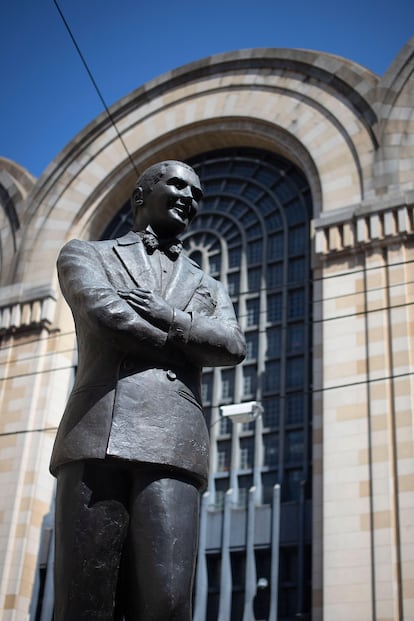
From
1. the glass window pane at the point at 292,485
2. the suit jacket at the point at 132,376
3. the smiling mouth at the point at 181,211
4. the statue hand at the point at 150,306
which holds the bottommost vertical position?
the suit jacket at the point at 132,376

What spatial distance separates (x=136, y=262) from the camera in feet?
16.1

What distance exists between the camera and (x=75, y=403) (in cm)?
443

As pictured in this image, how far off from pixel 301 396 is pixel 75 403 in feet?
45.6

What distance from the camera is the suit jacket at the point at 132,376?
421cm

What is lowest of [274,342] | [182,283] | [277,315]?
[182,283]

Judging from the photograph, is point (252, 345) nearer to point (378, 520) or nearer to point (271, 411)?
point (271, 411)

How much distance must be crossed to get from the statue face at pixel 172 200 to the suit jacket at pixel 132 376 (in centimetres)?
53

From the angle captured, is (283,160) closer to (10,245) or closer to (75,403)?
(10,245)

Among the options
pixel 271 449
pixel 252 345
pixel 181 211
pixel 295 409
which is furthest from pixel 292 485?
pixel 181 211

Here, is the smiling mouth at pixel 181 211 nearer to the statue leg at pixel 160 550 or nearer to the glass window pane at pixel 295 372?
the statue leg at pixel 160 550

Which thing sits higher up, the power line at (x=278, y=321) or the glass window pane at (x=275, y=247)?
the glass window pane at (x=275, y=247)

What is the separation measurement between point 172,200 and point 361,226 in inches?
515

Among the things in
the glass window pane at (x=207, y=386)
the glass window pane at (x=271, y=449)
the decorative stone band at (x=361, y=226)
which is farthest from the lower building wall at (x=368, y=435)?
the glass window pane at (x=207, y=386)

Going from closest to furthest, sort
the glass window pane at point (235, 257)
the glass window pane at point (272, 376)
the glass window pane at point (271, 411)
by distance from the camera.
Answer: the glass window pane at point (271, 411) → the glass window pane at point (272, 376) → the glass window pane at point (235, 257)
